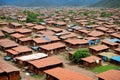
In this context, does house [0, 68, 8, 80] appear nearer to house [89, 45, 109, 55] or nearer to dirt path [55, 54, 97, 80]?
dirt path [55, 54, 97, 80]

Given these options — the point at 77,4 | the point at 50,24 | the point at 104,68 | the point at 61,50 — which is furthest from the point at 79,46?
the point at 77,4

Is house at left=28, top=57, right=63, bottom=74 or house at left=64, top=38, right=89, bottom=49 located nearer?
house at left=28, top=57, right=63, bottom=74

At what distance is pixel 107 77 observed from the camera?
23.8 m

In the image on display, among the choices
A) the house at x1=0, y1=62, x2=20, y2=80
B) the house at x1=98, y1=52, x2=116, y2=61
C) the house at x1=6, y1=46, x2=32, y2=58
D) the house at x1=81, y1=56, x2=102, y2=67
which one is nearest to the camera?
the house at x1=0, y1=62, x2=20, y2=80

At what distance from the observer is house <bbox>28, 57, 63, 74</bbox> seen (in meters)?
26.7

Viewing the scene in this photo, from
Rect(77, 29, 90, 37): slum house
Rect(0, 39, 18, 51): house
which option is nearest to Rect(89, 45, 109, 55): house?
Rect(0, 39, 18, 51): house

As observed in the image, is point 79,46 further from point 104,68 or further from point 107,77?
point 107,77

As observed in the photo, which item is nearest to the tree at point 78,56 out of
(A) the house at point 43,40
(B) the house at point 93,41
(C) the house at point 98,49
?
(C) the house at point 98,49

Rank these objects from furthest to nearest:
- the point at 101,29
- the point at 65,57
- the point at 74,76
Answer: the point at 101,29 < the point at 65,57 < the point at 74,76

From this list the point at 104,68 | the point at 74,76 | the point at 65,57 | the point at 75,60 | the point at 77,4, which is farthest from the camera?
the point at 77,4

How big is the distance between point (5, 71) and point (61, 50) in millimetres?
14583

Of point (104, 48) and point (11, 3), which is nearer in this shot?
point (104, 48)

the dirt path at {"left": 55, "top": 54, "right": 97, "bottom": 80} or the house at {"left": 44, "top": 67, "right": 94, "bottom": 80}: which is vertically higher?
the house at {"left": 44, "top": 67, "right": 94, "bottom": 80}

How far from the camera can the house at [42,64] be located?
87.6ft
